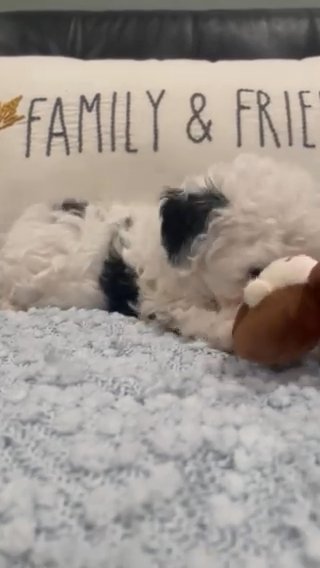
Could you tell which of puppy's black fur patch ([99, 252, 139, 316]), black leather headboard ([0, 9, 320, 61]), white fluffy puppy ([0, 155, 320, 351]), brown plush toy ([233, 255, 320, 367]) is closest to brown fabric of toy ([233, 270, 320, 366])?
brown plush toy ([233, 255, 320, 367])

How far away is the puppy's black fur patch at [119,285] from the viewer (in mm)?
1461

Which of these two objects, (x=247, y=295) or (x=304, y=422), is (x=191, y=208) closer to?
(x=247, y=295)

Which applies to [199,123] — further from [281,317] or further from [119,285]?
[281,317]

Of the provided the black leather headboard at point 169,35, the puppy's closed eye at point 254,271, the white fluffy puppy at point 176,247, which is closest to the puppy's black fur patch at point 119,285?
the white fluffy puppy at point 176,247

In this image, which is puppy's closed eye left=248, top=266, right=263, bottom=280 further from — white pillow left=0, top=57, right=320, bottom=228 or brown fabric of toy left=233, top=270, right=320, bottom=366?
white pillow left=0, top=57, right=320, bottom=228

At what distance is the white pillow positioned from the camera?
5.39 feet

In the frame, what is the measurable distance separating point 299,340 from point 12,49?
1062 millimetres

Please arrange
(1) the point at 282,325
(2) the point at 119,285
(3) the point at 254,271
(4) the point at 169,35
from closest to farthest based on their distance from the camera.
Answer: (1) the point at 282,325, (3) the point at 254,271, (2) the point at 119,285, (4) the point at 169,35

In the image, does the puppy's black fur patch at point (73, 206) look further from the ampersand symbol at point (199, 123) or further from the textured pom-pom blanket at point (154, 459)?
the textured pom-pom blanket at point (154, 459)

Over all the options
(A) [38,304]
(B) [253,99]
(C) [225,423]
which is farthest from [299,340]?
(B) [253,99]

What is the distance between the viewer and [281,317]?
114 cm

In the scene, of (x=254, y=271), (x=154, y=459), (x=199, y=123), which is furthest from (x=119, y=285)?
(x=154, y=459)

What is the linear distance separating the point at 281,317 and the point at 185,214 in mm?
271

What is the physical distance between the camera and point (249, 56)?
187cm
